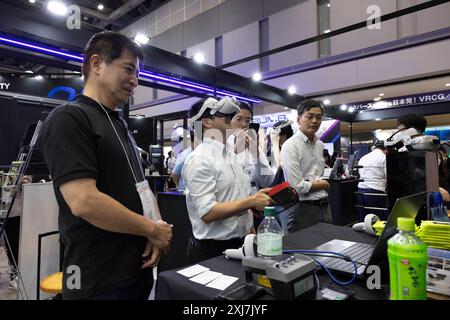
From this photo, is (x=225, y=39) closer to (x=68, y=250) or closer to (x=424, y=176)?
(x=424, y=176)

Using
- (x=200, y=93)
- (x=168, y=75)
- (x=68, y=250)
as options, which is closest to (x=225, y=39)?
(x=200, y=93)

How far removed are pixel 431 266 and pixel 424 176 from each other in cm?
86

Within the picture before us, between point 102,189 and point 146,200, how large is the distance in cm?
17

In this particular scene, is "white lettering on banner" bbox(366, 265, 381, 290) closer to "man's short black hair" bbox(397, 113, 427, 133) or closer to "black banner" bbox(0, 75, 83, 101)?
"man's short black hair" bbox(397, 113, 427, 133)

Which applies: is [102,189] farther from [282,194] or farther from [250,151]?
[250,151]

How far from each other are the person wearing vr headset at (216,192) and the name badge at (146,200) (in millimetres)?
293

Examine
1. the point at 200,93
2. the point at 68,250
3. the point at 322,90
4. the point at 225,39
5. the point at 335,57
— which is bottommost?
the point at 68,250

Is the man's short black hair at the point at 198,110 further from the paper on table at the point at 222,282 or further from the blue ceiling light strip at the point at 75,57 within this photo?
the blue ceiling light strip at the point at 75,57

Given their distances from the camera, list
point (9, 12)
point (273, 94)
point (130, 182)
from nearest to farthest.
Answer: point (130, 182) → point (9, 12) → point (273, 94)

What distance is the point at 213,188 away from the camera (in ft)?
4.66

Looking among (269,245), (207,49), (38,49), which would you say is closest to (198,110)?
(269,245)

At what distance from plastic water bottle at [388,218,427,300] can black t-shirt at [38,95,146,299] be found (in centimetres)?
82

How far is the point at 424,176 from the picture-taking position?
5.36ft
